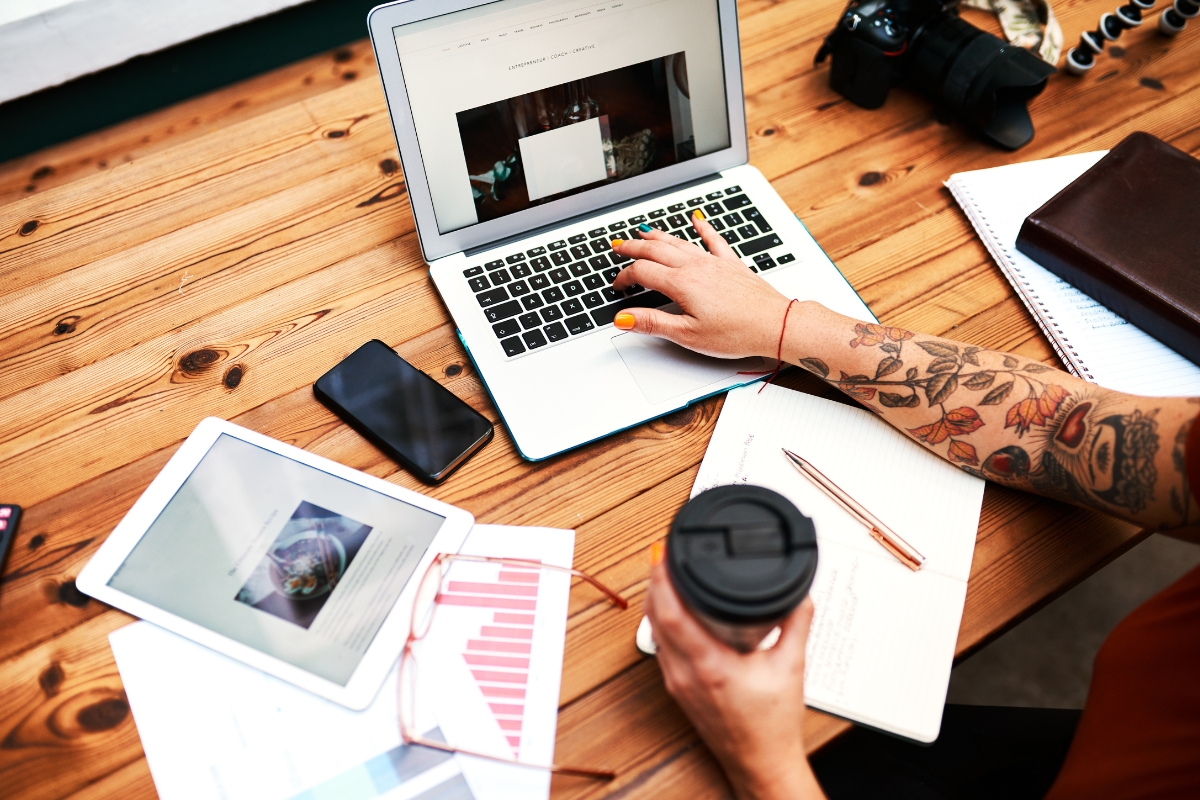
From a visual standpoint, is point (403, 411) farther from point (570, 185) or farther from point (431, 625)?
point (570, 185)

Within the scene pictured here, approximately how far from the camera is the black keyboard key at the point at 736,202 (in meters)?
0.97

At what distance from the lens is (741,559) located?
1.72 ft

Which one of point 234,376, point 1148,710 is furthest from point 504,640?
point 1148,710

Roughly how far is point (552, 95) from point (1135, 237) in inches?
26.9

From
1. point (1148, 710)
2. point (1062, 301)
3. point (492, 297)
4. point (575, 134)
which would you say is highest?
point (575, 134)

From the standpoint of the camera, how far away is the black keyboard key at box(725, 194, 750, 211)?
0.97 meters

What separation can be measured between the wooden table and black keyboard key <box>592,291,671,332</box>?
5.3 inches

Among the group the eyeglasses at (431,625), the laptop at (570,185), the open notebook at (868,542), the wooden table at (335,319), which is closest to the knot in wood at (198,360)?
the wooden table at (335,319)

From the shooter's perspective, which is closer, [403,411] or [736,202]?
[403,411]

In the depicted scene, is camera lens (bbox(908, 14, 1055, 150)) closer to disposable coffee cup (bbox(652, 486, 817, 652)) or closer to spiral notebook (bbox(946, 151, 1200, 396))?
spiral notebook (bbox(946, 151, 1200, 396))

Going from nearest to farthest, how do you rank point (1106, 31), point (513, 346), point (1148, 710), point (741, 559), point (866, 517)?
1. point (741, 559)
2. point (1148, 710)
3. point (866, 517)
4. point (513, 346)
5. point (1106, 31)

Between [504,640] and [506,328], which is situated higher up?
[506,328]

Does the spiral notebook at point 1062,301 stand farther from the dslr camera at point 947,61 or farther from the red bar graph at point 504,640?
the red bar graph at point 504,640

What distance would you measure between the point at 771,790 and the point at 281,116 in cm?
106
